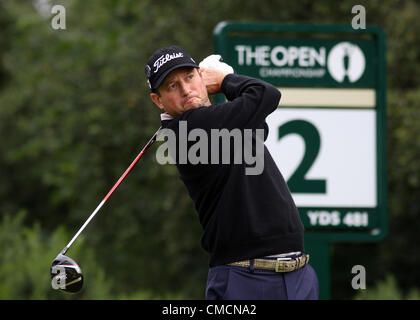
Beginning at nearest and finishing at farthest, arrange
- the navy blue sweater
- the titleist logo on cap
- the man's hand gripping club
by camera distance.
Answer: the navy blue sweater < the titleist logo on cap < the man's hand gripping club

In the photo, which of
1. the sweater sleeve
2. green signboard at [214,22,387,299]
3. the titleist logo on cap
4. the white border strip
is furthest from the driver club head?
the white border strip

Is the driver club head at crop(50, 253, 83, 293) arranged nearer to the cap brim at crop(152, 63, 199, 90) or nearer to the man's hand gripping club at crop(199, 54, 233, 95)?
the cap brim at crop(152, 63, 199, 90)

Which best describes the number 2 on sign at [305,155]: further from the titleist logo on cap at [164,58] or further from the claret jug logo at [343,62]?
the titleist logo on cap at [164,58]

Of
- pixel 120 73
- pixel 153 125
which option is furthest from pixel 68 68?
pixel 153 125

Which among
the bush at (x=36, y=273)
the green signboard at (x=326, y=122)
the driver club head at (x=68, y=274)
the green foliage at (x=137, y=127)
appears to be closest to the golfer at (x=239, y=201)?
the driver club head at (x=68, y=274)

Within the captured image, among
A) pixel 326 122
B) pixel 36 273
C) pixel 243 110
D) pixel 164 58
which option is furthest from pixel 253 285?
pixel 36 273

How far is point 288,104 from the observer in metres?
5.12

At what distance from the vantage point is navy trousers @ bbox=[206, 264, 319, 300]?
3.34 meters

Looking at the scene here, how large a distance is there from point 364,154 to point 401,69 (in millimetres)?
7309

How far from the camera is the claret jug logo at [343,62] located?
516cm

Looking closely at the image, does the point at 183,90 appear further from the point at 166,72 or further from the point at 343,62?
the point at 343,62

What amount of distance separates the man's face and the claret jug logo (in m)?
1.85

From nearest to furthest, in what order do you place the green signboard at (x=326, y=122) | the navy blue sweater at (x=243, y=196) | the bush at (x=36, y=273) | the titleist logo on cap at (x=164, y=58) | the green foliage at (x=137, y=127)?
the navy blue sweater at (x=243, y=196), the titleist logo on cap at (x=164, y=58), the green signboard at (x=326, y=122), the bush at (x=36, y=273), the green foliage at (x=137, y=127)
